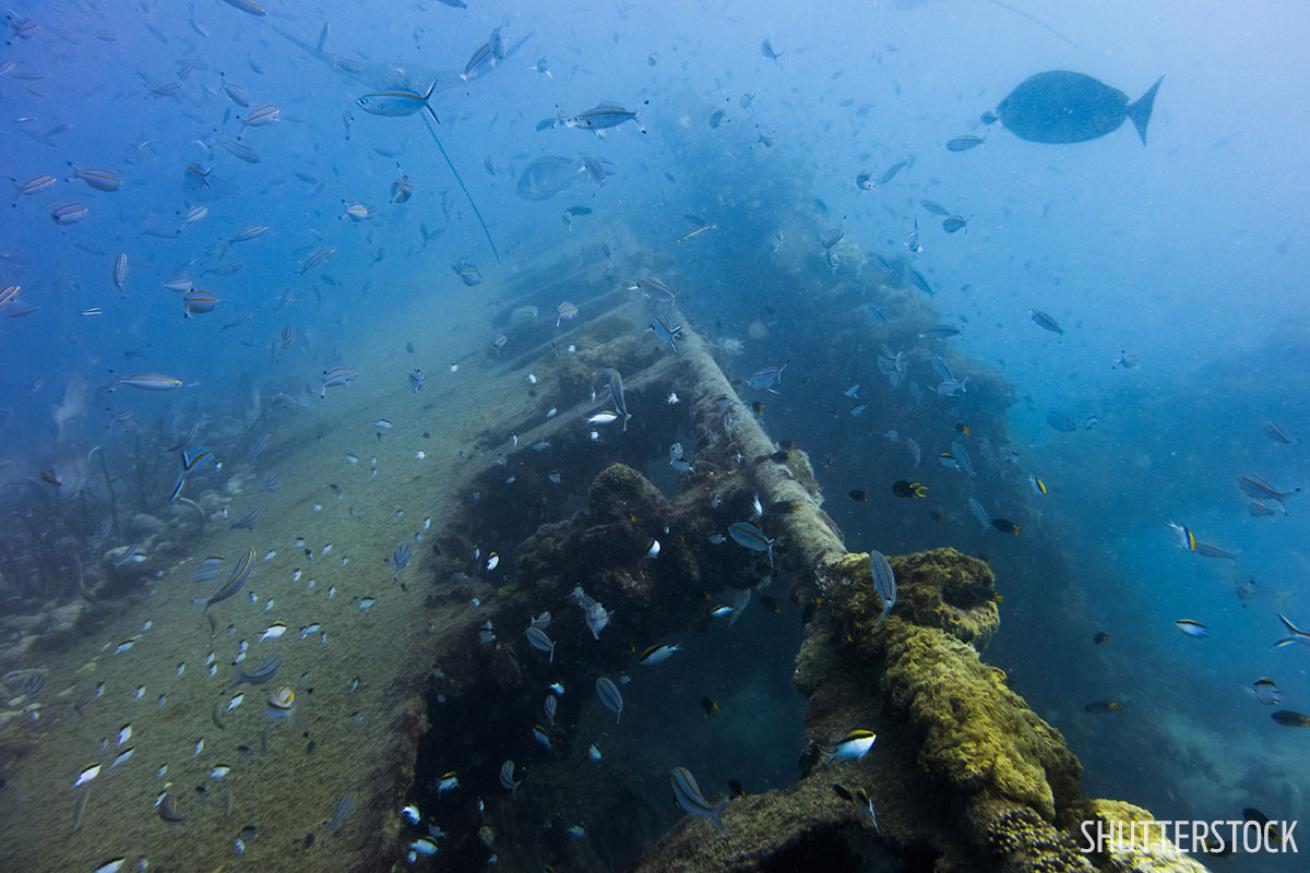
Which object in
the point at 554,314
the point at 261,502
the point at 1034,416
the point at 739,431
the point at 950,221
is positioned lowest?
the point at 1034,416

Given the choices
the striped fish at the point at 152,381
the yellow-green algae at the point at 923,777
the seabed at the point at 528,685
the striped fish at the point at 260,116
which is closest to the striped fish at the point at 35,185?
the striped fish at the point at 260,116

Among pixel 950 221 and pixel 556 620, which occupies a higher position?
pixel 950 221

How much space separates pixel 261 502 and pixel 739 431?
1113cm

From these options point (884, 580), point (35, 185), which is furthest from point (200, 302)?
point (884, 580)

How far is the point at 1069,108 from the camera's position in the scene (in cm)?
1084

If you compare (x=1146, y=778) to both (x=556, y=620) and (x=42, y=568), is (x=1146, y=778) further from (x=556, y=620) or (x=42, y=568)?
(x=42, y=568)

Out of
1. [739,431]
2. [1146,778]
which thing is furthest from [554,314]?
[1146,778]

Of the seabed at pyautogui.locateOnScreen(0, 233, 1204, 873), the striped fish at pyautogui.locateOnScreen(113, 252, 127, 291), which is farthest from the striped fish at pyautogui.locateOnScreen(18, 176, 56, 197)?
the seabed at pyautogui.locateOnScreen(0, 233, 1204, 873)

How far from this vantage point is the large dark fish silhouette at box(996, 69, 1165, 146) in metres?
10.4

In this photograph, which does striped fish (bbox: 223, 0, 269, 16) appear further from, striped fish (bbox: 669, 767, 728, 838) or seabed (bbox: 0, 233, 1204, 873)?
striped fish (bbox: 669, 767, 728, 838)

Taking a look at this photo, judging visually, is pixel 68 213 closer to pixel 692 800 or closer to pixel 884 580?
pixel 692 800

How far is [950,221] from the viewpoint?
10977mm

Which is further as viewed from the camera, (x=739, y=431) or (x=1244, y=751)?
(x=1244, y=751)

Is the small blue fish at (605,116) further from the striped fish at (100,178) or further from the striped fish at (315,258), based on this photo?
the striped fish at (100,178)
